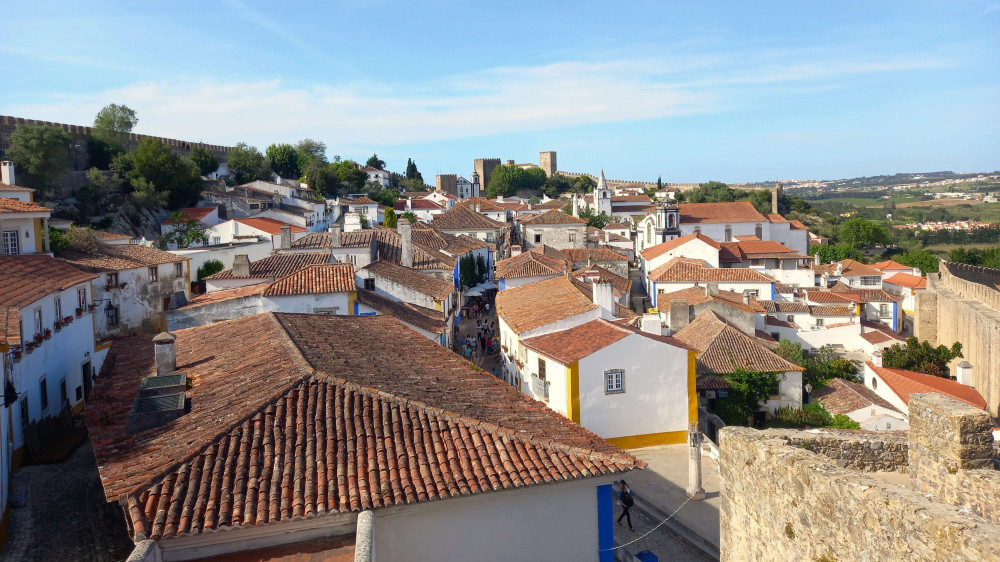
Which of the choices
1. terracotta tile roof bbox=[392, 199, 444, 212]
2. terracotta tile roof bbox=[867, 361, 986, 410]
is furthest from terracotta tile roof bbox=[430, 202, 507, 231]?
terracotta tile roof bbox=[867, 361, 986, 410]

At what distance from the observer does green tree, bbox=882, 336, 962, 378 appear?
33.7 meters

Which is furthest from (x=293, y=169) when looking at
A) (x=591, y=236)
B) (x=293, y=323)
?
(x=293, y=323)

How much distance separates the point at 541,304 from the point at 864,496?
20193 mm

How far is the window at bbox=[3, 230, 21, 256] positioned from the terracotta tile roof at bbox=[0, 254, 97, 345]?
289 centimetres

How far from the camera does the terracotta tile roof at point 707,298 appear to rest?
34.7 meters

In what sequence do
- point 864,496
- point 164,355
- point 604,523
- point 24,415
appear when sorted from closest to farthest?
point 864,496 < point 604,523 < point 164,355 < point 24,415

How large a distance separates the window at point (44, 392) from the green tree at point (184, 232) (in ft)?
89.3

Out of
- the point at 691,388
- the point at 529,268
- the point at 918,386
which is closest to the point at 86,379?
the point at 691,388

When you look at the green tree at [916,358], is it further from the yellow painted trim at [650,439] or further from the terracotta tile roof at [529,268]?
the yellow painted trim at [650,439]

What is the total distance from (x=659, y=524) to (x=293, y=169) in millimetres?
70803

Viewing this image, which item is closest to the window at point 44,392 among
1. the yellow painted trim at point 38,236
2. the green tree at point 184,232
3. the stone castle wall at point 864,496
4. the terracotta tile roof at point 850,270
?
the yellow painted trim at point 38,236

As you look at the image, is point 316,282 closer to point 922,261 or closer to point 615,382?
point 615,382

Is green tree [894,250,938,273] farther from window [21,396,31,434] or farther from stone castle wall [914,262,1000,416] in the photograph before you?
window [21,396,31,434]

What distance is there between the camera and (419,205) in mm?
76812
